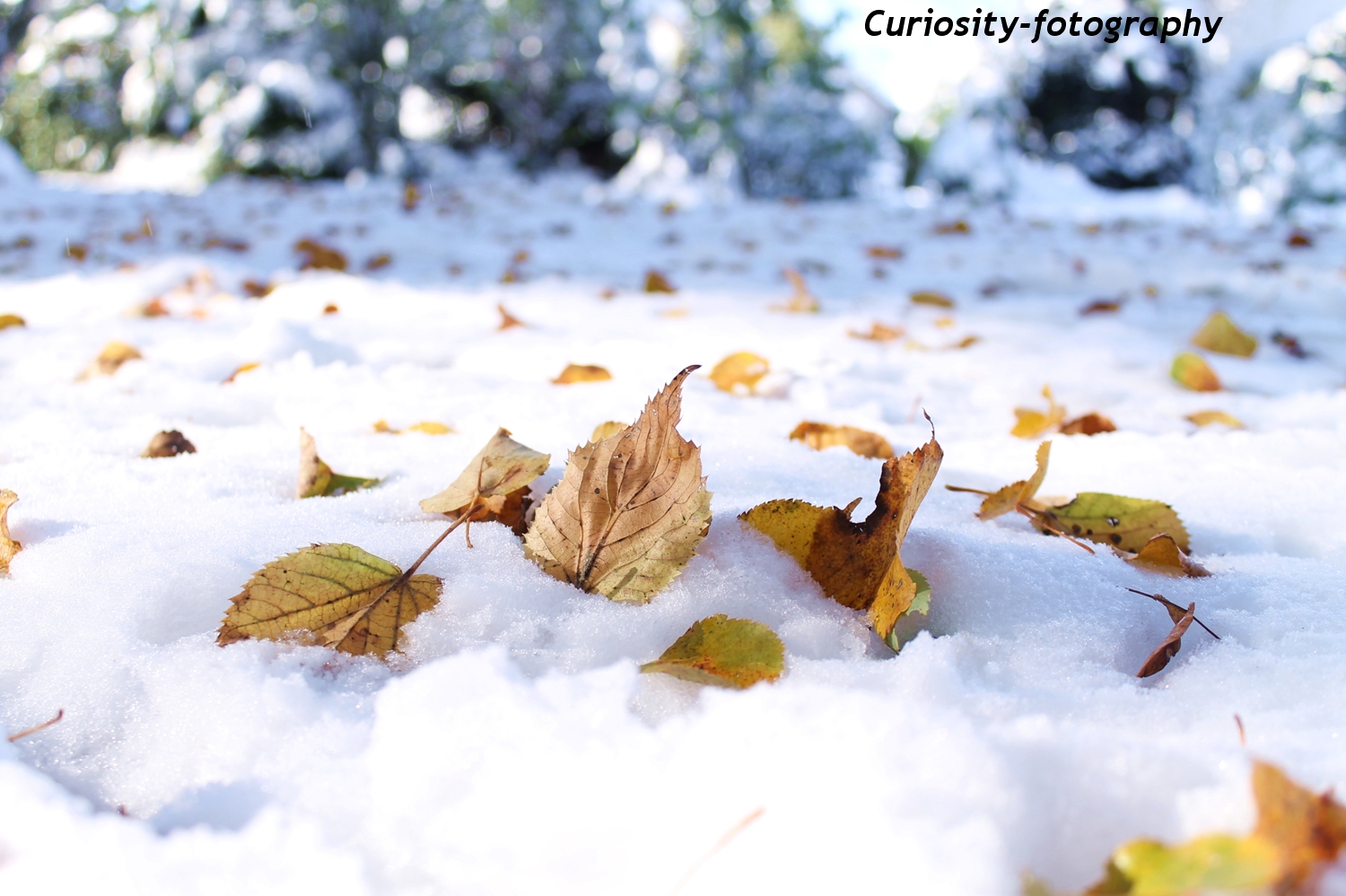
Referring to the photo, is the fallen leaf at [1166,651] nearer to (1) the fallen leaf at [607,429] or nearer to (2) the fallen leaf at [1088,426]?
(1) the fallen leaf at [607,429]

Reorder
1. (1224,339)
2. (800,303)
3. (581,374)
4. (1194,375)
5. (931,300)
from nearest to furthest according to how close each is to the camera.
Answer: (581,374) → (1194,375) → (1224,339) → (800,303) → (931,300)

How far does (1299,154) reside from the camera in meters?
9.41

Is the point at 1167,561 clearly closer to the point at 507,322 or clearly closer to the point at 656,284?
the point at 507,322

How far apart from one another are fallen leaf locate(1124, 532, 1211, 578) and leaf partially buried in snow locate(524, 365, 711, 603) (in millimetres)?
406

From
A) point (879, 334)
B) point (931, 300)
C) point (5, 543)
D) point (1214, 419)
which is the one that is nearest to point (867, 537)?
point (5, 543)

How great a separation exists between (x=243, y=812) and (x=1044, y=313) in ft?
7.76

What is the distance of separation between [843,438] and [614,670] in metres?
0.69

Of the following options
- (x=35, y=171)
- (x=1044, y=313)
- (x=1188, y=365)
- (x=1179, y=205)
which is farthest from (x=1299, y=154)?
(x=35, y=171)

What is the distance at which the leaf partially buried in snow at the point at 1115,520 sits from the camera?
833mm

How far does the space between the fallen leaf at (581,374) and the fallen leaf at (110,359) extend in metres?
0.75

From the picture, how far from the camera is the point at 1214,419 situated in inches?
53.3

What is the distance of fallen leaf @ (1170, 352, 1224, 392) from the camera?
160 cm

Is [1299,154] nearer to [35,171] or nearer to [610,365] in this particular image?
[610,365]

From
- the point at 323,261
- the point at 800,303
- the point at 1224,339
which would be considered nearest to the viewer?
the point at 1224,339
